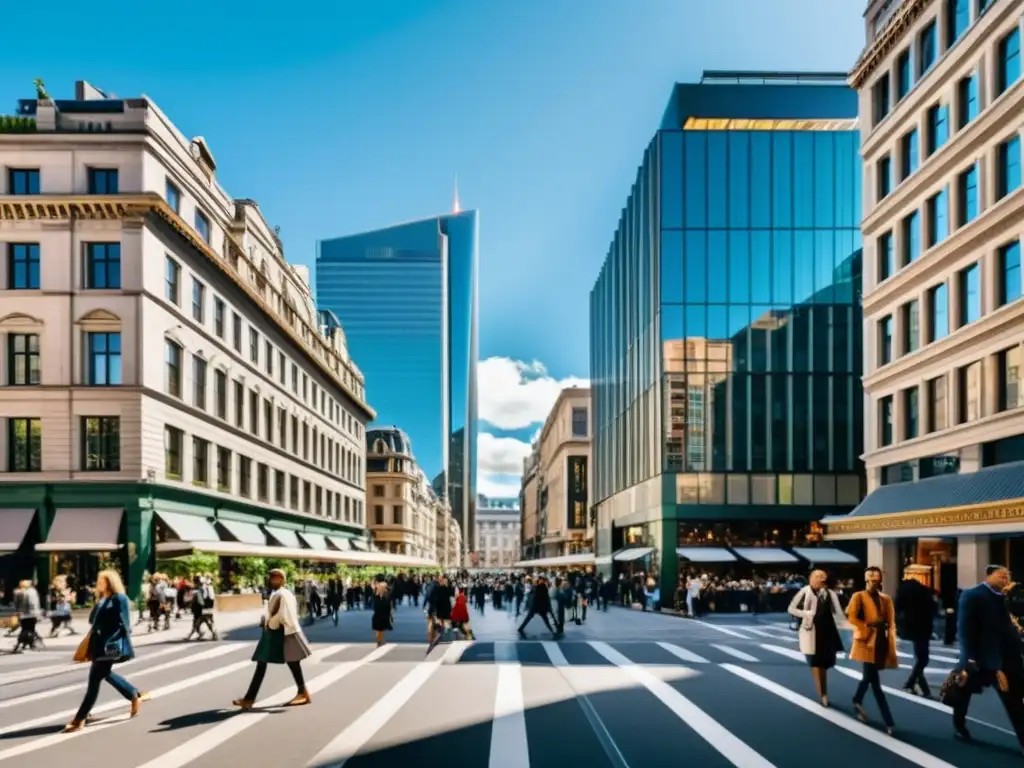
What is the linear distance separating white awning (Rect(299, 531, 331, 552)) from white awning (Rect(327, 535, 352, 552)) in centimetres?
131

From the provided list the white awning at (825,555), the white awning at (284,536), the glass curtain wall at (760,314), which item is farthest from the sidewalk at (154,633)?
the white awning at (825,555)

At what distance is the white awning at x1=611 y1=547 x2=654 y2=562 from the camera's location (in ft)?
170

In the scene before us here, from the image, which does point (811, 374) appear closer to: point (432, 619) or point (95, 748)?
point (432, 619)

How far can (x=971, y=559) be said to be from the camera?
2748cm

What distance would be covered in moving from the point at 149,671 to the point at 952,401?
23.1 m

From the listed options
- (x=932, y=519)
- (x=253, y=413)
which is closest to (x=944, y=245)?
(x=932, y=519)

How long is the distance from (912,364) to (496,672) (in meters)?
20.6

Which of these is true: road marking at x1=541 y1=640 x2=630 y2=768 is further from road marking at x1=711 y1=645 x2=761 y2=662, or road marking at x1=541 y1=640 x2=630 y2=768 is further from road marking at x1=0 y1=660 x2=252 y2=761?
road marking at x1=0 y1=660 x2=252 y2=761

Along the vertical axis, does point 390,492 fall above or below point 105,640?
below

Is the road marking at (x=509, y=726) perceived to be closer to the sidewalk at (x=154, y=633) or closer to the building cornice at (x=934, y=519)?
the sidewalk at (x=154, y=633)

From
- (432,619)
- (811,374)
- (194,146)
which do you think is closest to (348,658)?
→ (432,619)

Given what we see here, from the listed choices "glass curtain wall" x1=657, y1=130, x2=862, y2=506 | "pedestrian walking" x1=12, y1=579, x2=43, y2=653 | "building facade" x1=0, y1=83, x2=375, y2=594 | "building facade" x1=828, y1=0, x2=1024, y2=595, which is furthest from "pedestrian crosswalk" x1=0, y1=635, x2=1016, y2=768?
"glass curtain wall" x1=657, y1=130, x2=862, y2=506

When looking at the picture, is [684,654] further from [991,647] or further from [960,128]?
[960,128]

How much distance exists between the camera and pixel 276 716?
474 inches
